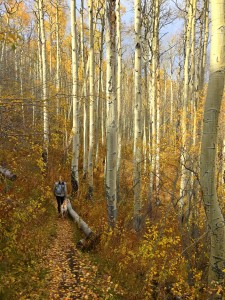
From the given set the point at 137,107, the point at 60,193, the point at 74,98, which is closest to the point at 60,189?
the point at 60,193

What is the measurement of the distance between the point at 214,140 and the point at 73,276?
359 cm

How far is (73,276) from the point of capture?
4926mm

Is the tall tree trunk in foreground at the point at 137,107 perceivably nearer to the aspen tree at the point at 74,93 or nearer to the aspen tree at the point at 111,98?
the aspen tree at the point at 111,98

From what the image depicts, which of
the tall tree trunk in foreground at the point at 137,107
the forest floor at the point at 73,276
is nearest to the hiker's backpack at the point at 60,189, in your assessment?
the forest floor at the point at 73,276

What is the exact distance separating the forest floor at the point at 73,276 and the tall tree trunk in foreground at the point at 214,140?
1.99 m

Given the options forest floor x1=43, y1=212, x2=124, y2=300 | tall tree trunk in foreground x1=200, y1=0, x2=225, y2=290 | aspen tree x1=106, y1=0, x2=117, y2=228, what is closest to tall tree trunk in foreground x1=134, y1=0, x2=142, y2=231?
aspen tree x1=106, y1=0, x2=117, y2=228

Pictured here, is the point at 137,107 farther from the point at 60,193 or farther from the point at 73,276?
the point at 73,276

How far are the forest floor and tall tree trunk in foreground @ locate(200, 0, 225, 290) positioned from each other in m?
1.99

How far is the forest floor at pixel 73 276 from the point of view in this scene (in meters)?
4.39

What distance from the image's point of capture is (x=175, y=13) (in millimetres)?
13133

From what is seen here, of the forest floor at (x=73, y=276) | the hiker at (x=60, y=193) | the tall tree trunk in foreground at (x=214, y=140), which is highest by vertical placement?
the tall tree trunk in foreground at (x=214, y=140)

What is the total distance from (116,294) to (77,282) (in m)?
0.74

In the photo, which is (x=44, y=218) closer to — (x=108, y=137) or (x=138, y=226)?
(x=138, y=226)

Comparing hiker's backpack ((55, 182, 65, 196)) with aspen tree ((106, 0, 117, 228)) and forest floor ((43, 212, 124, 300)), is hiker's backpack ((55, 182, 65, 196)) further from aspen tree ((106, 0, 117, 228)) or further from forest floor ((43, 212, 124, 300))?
aspen tree ((106, 0, 117, 228))
